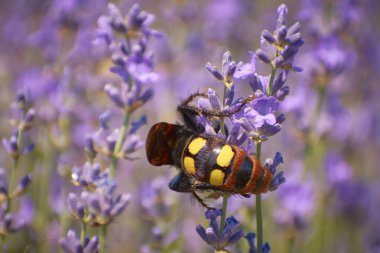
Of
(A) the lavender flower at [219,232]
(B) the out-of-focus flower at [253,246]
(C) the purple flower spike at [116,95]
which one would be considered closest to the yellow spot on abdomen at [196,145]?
(A) the lavender flower at [219,232]

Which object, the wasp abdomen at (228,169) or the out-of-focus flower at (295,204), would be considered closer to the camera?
the wasp abdomen at (228,169)

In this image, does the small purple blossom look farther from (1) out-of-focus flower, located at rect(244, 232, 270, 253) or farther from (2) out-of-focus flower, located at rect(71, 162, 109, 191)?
(2) out-of-focus flower, located at rect(71, 162, 109, 191)

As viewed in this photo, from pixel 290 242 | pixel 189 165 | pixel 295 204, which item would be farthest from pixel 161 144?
pixel 295 204

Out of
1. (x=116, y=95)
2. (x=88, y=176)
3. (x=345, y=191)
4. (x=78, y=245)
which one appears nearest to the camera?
(x=78, y=245)

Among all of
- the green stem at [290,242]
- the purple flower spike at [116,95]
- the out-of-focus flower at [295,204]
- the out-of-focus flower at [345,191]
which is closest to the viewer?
the purple flower spike at [116,95]

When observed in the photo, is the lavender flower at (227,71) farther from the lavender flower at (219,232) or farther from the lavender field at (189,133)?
the lavender flower at (219,232)

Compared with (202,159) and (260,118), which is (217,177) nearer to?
(202,159)

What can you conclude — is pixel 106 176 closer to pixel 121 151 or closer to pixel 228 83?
pixel 121 151
